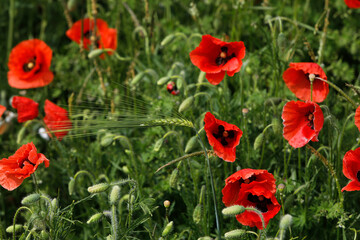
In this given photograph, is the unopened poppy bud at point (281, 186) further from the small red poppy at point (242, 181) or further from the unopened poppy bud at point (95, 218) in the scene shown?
the unopened poppy bud at point (95, 218)

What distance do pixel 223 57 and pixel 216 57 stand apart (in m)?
0.03

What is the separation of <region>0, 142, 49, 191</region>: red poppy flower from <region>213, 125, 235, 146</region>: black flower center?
2.15 feet

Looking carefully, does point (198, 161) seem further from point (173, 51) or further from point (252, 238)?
point (173, 51)

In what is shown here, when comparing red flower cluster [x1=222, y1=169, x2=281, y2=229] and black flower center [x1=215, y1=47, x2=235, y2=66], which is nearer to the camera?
red flower cluster [x1=222, y1=169, x2=281, y2=229]

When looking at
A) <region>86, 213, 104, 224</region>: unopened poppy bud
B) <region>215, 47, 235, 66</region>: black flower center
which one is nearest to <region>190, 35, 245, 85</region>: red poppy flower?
<region>215, 47, 235, 66</region>: black flower center

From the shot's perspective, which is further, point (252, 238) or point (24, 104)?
point (24, 104)

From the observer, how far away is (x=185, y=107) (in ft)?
6.89

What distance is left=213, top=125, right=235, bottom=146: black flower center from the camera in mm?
1963

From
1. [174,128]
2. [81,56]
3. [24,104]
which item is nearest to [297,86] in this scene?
[174,128]

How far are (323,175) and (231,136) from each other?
0.53m

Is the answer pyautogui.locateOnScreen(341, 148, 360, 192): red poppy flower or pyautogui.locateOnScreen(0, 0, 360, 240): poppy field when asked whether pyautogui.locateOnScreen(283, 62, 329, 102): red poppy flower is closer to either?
pyautogui.locateOnScreen(0, 0, 360, 240): poppy field

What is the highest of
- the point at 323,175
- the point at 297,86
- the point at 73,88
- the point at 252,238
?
the point at 297,86

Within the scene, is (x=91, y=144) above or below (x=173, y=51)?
below

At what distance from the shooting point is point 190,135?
2.48 m
